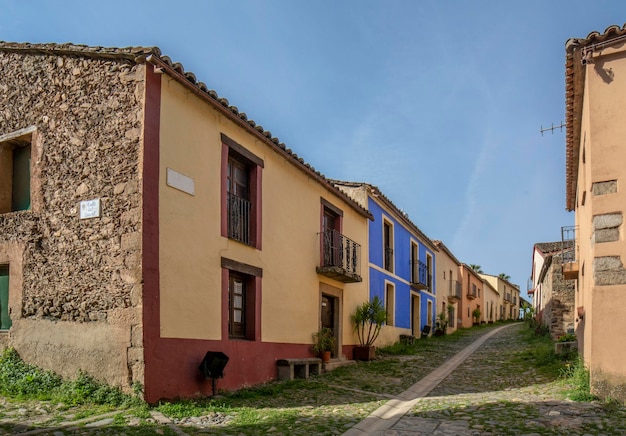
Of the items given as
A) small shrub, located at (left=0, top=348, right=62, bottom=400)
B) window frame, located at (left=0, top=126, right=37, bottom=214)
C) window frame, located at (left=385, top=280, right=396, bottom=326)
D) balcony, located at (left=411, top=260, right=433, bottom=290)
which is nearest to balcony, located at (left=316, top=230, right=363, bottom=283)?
window frame, located at (left=385, top=280, right=396, bottom=326)

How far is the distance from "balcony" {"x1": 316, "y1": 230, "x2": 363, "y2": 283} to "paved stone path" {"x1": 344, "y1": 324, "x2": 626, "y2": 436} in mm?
3343

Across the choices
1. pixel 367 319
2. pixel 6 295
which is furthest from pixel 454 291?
pixel 6 295

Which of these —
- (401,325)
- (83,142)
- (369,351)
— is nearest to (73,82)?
(83,142)

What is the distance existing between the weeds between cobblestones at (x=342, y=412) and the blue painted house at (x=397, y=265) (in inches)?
261

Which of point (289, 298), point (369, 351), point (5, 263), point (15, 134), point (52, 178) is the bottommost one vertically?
point (369, 351)

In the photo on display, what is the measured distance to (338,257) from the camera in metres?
14.4

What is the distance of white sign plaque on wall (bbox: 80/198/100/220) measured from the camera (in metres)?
8.33

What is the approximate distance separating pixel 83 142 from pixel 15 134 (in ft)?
5.52

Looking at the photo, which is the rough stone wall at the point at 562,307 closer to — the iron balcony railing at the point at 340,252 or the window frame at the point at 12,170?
the iron balcony railing at the point at 340,252

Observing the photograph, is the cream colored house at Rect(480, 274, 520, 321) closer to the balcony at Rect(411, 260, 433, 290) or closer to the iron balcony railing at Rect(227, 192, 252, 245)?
the balcony at Rect(411, 260, 433, 290)

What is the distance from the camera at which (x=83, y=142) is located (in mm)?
8688

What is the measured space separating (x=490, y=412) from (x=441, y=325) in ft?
65.6

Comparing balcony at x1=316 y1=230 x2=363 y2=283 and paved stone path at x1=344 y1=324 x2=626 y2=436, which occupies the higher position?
balcony at x1=316 y1=230 x2=363 y2=283

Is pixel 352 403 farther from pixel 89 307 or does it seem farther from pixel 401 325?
pixel 401 325
